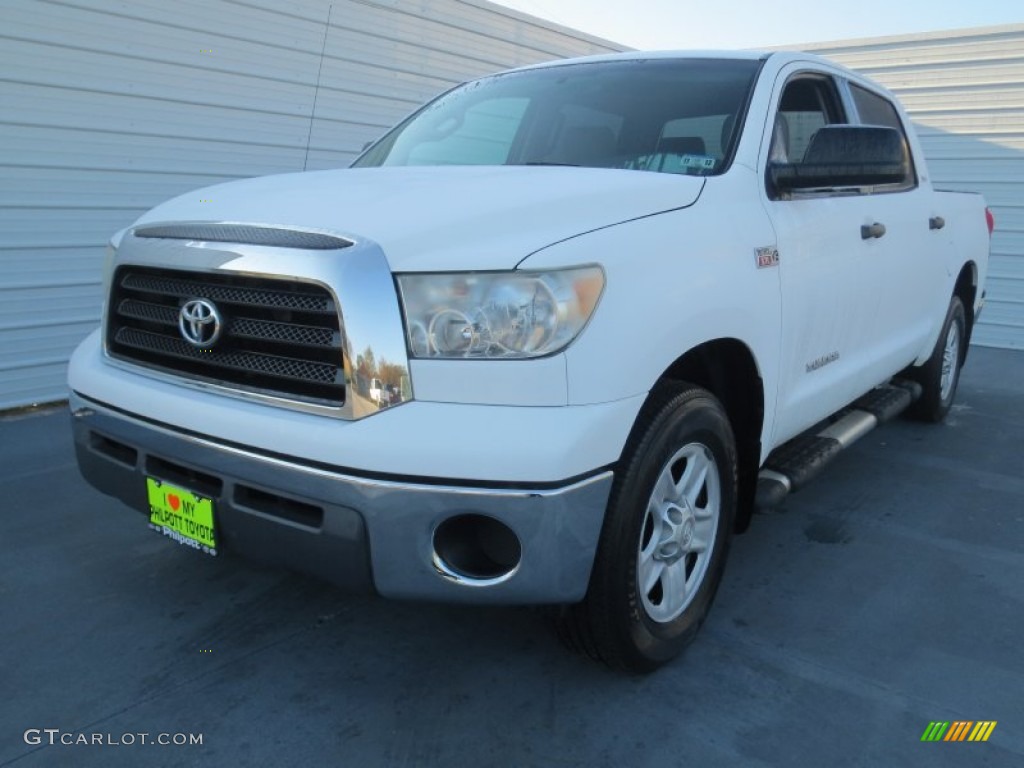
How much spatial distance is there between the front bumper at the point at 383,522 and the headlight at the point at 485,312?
332 mm

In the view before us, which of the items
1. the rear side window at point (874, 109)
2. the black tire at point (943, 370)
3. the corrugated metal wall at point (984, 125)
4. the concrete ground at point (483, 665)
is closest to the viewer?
the concrete ground at point (483, 665)

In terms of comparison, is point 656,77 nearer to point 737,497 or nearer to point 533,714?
point 737,497

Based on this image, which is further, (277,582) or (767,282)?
(277,582)

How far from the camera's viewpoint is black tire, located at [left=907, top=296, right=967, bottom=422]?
4914 millimetres

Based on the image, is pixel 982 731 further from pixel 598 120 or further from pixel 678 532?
pixel 598 120

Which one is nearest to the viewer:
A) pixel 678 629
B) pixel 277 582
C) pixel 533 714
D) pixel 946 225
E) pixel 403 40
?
pixel 533 714

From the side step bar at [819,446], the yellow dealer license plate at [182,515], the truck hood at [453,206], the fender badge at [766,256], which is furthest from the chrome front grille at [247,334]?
the side step bar at [819,446]

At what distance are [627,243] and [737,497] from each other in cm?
114

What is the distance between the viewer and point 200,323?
225 centimetres

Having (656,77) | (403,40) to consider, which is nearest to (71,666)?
(656,77)

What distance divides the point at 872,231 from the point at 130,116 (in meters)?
4.81

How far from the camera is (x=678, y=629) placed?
2.52 m

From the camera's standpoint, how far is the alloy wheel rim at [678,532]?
2.38 meters

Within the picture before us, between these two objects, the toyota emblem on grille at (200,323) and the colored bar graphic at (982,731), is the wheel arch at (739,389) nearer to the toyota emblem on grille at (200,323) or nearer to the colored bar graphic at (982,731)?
the colored bar graphic at (982,731)
